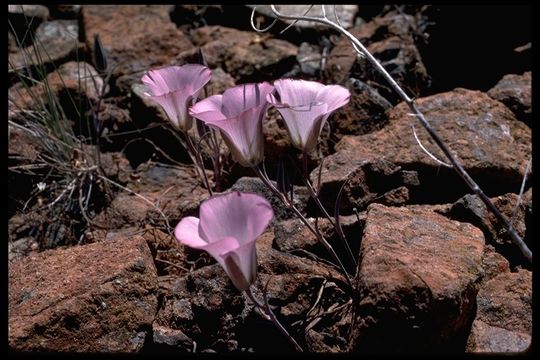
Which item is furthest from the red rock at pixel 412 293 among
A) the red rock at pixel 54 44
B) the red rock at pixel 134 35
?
the red rock at pixel 54 44

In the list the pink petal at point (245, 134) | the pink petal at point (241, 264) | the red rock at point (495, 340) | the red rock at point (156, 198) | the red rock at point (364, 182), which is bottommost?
the red rock at point (156, 198)

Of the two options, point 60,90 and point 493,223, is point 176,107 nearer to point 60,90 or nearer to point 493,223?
point 493,223

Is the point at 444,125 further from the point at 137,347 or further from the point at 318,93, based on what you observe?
the point at 137,347

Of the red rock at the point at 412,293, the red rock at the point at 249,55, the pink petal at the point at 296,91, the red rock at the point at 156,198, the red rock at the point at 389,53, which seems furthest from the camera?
the red rock at the point at 249,55

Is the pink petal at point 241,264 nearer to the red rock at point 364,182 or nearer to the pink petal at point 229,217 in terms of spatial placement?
the pink petal at point 229,217

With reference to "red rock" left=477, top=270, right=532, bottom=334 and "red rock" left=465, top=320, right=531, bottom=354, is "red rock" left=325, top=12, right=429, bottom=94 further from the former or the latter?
"red rock" left=465, top=320, right=531, bottom=354

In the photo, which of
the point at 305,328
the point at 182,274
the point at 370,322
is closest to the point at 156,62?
the point at 182,274

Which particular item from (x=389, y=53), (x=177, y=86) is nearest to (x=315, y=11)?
(x=389, y=53)
